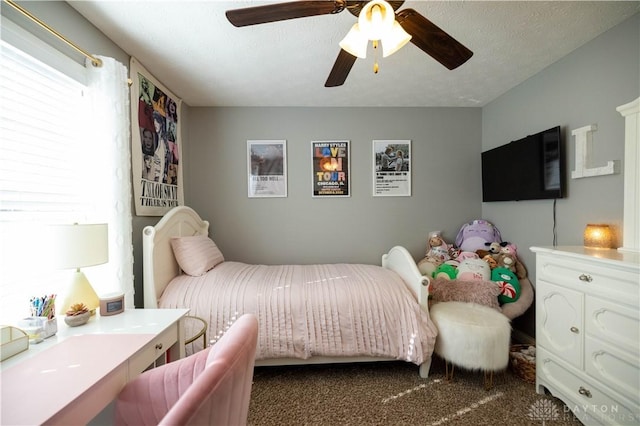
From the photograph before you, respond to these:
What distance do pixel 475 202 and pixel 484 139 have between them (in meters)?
0.72

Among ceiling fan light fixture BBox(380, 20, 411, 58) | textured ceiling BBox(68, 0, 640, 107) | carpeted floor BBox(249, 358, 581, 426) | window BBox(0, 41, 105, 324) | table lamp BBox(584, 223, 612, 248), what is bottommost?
carpeted floor BBox(249, 358, 581, 426)

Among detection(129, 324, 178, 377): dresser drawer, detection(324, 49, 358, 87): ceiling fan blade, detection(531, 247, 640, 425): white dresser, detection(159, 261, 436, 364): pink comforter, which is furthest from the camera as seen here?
detection(159, 261, 436, 364): pink comforter

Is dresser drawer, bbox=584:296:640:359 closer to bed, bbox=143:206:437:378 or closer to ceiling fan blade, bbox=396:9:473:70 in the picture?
bed, bbox=143:206:437:378

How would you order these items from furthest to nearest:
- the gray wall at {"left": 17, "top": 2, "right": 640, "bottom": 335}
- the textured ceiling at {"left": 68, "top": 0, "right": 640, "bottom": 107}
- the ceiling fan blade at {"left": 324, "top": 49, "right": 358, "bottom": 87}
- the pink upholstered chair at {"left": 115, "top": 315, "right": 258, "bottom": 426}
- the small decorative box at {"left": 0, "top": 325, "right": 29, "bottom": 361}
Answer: the gray wall at {"left": 17, "top": 2, "right": 640, "bottom": 335}
the textured ceiling at {"left": 68, "top": 0, "right": 640, "bottom": 107}
the ceiling fan blade at {"left": 324, "top": 49, "right": 358, "bottom": 87}
the small decorative box at {"left": 0, "top": 325, "right": 29, "bottom": 361}
the pink upholstered chair at {"left": 115, "top": 315, "right": 258, "bottom": 426}

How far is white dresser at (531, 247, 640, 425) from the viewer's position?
1.21 meters

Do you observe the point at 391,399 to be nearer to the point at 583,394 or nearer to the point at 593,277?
the point at 583,394

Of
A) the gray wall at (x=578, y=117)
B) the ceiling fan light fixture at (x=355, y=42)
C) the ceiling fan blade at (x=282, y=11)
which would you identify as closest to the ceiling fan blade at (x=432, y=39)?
the ceiling fan light fixture at (x=355, y=42)

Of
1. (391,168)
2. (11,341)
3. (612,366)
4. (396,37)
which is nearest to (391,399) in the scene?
(612,366)

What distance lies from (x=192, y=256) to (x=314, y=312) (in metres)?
1.11

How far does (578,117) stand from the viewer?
75.0 inches

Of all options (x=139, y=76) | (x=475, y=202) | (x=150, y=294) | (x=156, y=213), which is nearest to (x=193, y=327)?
(x=150, y=294)

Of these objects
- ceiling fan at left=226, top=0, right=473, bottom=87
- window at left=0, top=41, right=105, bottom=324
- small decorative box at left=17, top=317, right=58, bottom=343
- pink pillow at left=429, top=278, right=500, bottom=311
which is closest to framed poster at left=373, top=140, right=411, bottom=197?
pink pillow at left=429, top=278, right=500, bottom=311

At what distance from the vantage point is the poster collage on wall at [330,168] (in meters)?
2.89

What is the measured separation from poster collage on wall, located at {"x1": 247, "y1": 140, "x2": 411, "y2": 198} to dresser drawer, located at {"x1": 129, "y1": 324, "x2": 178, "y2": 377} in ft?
5.90
